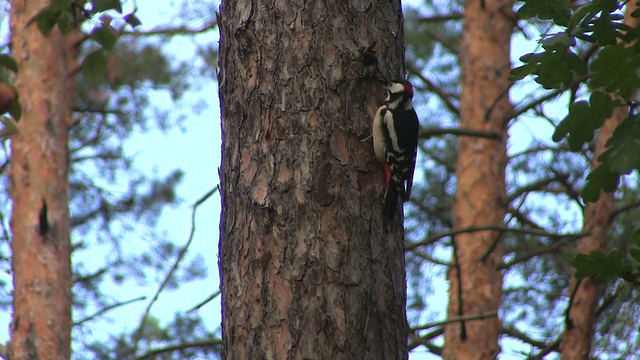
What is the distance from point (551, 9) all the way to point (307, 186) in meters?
1.07

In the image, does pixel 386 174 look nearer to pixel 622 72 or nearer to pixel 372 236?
pixel 372 236

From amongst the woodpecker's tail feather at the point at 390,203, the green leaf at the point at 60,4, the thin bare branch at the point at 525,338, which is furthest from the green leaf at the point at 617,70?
the thin bare branch at the point at 525,338

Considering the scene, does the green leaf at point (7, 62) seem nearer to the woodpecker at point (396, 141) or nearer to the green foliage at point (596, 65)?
the woodpecker at point (396, 141)

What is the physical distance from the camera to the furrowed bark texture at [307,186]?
8.44 ft

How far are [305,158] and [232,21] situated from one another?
633 millimetres

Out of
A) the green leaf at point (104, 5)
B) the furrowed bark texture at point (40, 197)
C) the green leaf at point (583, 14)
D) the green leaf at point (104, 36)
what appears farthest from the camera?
the furrowed bark texture at point (40, 197)

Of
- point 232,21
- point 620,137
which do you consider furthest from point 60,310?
point 620,137

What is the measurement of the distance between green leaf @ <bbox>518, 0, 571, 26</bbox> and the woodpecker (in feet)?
1.82

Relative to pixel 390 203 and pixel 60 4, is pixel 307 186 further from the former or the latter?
pixel 60 4

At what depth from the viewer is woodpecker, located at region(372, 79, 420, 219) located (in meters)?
2.92

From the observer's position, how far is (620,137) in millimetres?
3156

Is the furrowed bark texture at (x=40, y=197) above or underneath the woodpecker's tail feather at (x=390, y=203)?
above

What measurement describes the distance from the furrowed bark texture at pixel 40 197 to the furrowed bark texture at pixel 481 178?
309 cm

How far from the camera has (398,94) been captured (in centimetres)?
337
